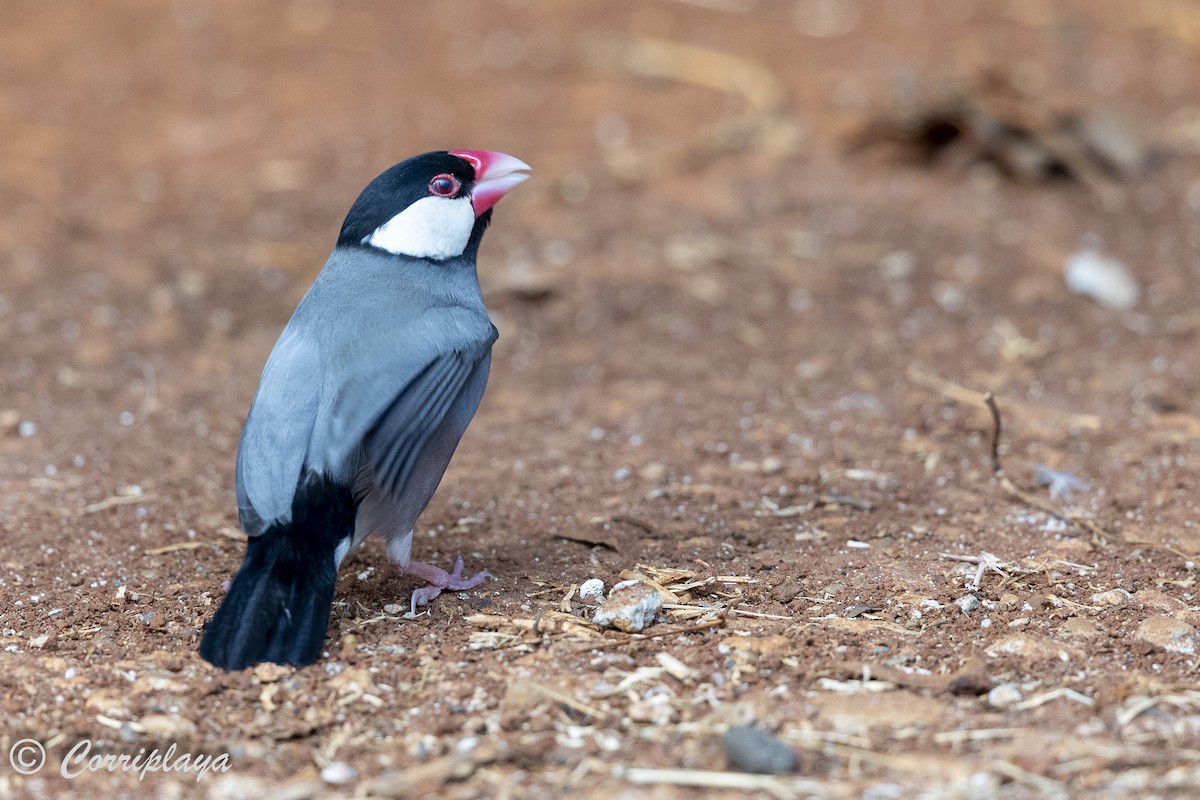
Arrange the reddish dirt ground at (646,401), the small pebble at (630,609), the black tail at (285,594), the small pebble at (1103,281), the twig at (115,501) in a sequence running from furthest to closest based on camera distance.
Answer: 1. the small pebble at (1103,281)
2. the twig at (115,501)
3. the small pebble at (630,609)
4. the black tail at (285,594)
5. the reddish dirt ground at (646,401)

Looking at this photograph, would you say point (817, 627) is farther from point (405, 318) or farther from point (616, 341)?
point (616, 341)

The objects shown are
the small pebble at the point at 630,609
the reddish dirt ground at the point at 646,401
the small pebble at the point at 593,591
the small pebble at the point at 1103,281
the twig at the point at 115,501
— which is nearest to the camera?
the reddish dirt ground at the point at 646,401

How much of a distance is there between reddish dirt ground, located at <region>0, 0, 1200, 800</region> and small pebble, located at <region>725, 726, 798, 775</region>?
4 cm

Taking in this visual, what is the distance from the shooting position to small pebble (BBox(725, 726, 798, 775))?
2.99 meters

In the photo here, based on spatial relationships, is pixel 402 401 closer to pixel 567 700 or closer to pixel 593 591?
pixel 593 591

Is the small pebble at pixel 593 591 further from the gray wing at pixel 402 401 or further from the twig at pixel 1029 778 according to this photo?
the twig at pixel 1029 778

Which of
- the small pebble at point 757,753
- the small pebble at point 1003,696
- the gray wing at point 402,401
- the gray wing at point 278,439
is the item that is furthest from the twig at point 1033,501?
the gray wing at point 278,439

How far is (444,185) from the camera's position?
459 centimetres

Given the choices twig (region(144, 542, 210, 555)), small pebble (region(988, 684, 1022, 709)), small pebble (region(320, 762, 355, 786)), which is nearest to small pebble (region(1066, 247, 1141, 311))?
small pebble (region(988, 684, 1022, 709))

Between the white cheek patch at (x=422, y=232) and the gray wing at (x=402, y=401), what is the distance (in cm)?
43

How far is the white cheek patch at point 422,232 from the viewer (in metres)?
4.51

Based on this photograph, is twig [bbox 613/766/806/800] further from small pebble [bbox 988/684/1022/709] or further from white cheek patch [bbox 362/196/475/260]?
white cheek patch [bbox 362/196/475/260]

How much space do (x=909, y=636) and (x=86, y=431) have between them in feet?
12.2

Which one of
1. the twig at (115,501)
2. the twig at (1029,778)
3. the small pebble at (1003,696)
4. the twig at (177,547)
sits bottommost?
the small pebble at (1003,696)
